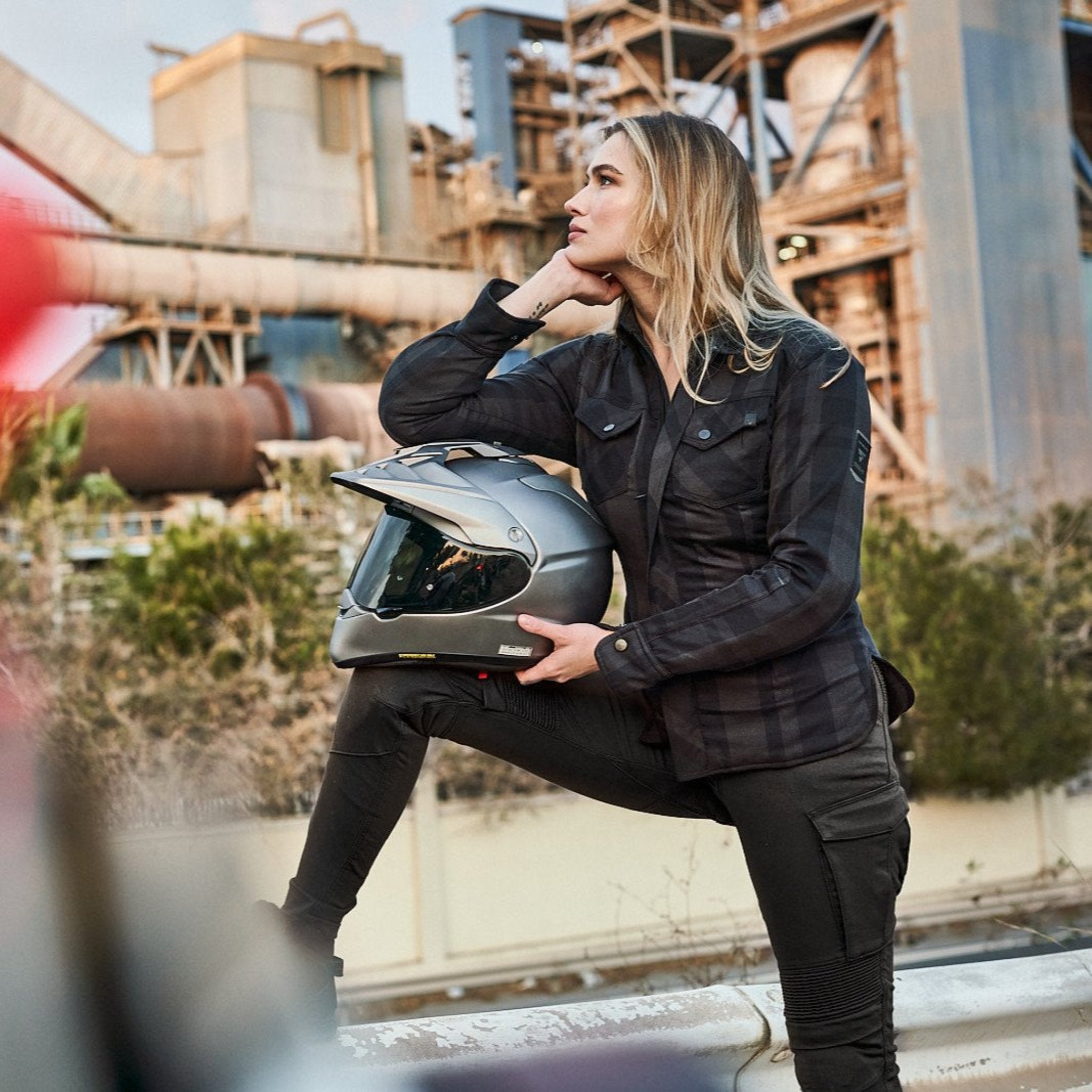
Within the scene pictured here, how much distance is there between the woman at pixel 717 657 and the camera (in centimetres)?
215

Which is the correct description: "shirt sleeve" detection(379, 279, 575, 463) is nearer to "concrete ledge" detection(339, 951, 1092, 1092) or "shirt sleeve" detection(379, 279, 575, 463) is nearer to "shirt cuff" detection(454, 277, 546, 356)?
"shirt cuff" detection(454, 277, 546, 356)

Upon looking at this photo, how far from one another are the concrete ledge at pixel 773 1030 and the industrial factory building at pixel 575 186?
61.8 ft

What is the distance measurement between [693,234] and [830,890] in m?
1.02

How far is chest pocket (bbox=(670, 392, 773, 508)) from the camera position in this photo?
2.20 metres

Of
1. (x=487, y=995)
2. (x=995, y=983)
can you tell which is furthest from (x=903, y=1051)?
(x=487, y=995)

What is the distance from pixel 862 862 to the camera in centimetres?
217

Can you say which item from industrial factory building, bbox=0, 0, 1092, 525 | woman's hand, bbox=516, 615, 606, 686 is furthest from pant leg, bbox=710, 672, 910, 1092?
industrial factory building, bbox=0, 0, 1092, 525

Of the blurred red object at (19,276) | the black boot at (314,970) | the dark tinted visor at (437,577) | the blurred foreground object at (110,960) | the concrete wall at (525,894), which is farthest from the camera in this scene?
the concrete wall at (525,894)

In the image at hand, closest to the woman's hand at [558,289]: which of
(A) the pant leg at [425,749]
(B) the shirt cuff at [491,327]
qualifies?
(B) the shirt cuff at [491,327]

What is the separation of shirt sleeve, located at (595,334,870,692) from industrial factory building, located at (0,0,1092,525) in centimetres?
1904

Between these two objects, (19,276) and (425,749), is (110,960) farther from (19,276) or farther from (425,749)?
(425,749)

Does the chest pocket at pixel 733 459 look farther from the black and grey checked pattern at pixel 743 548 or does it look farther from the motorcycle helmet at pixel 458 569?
the motorcycle helmet at pixel 458 569

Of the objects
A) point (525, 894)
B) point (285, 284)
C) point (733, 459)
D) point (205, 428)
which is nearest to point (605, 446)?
point (733, 459)

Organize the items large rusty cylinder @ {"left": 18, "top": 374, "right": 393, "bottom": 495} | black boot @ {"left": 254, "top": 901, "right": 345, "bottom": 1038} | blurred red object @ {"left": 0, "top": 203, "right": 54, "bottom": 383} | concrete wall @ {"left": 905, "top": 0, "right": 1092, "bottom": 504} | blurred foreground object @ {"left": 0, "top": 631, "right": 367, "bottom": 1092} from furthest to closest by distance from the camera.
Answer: concrete wall @ {"left": 905, "top": 0, "right": 1092, "bottom": 504}, large rusty cylinder @ {"left": 18, "top": 374, "right": 393, "bottom": 495}, black boot @ {"left": 254, "top": 901, "right": 345, "bottom": 1038}, blurred foreground object @ {"left": 0, "top": 631, "right": 367, "bottom": 1092}, blurred red object @ {"left": 0, "top": 203, "right": 54, "bottom": 383}
